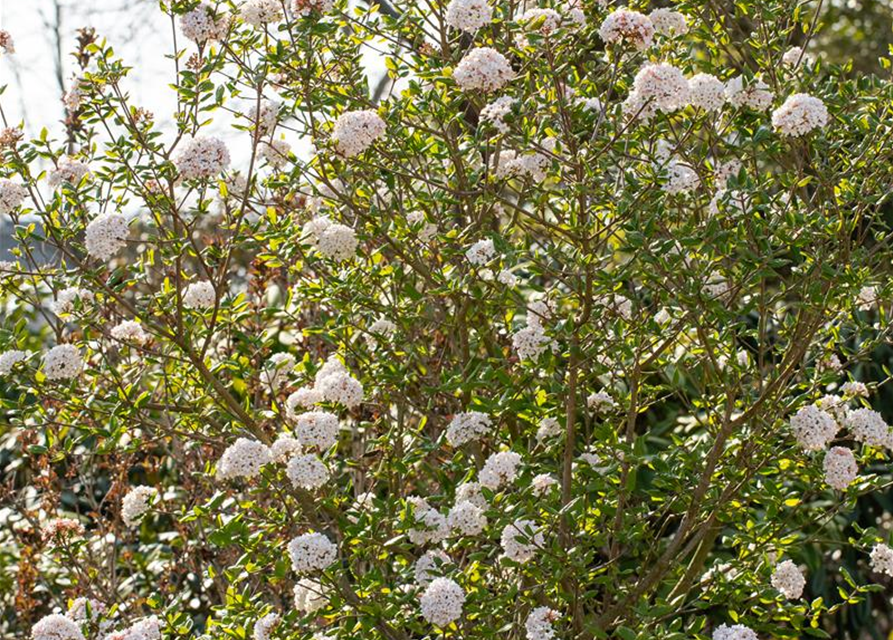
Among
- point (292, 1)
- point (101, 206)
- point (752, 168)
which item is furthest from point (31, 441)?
point (752, 168)

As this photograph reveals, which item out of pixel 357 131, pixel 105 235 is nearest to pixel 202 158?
pixel 105 235

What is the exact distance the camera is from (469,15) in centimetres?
319

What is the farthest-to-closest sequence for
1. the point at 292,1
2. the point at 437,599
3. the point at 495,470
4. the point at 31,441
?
the point at 31,441 → the point at 292,1 → the point at 495,470 → the point at 437,599

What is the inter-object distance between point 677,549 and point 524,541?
798 millimetres

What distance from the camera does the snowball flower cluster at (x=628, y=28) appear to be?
3082 mm

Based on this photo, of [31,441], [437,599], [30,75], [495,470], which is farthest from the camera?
[30,75]

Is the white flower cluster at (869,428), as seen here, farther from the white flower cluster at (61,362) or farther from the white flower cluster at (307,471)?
the white flower cluster at (61,362)

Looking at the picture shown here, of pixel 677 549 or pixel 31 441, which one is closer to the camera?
pixel 677 549

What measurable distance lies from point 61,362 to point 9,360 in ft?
0.46

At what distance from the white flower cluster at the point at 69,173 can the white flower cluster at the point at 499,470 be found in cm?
161

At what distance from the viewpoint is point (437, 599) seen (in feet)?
9.59

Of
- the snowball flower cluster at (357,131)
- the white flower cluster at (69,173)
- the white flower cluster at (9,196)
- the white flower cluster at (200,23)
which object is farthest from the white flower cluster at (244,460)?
the white flower cluster at (200,23)

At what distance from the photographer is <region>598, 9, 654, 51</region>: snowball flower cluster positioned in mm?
3082

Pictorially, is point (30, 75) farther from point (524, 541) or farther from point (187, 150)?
point (524, 541)
